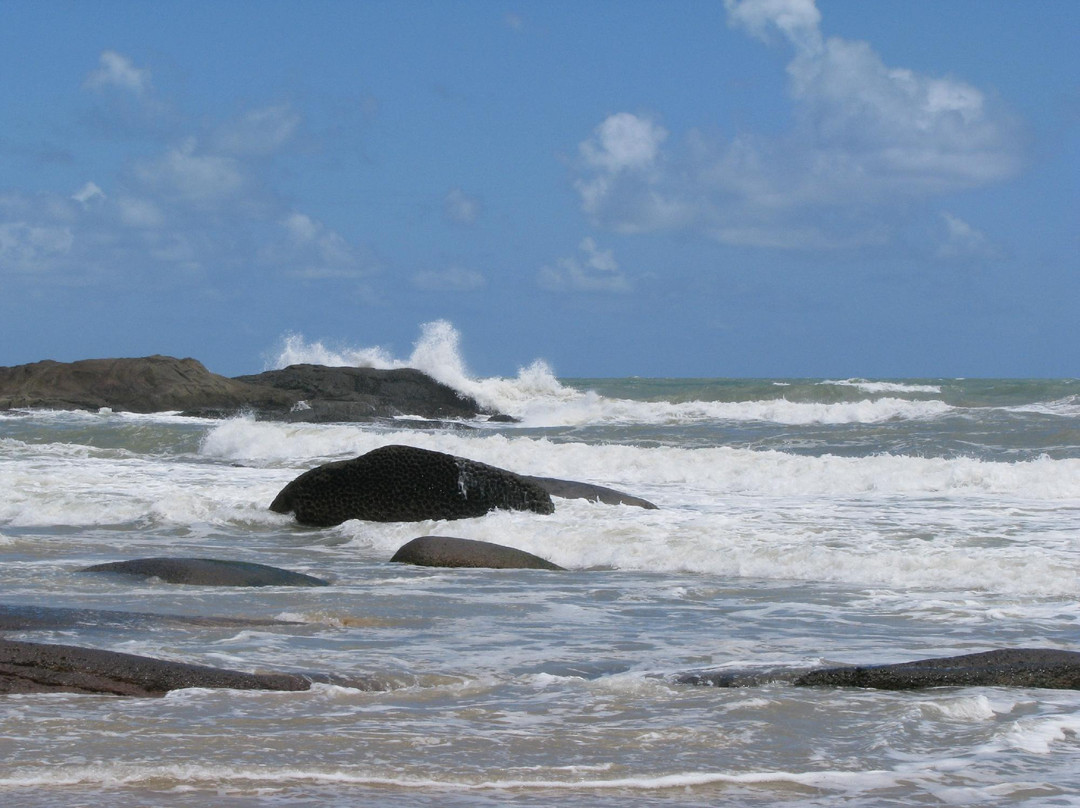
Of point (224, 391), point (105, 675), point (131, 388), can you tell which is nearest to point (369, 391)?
point (224, 391)

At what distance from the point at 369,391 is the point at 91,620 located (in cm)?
2438

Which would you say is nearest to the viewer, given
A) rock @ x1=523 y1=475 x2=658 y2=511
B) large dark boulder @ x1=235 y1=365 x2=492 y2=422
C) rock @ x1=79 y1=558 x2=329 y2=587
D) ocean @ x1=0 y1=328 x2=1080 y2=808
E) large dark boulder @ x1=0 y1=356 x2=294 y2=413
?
ocean @ x1=0 y1=328 x2=1080 y2=808

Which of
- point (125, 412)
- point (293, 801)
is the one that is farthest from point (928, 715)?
point (125, 412)

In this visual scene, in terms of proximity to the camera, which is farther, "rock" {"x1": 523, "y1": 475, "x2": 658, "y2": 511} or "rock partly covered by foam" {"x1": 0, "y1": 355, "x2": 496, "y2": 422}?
"rock partly covered by foam" {"x1": 0, "y1": 355, "x2": 496, "y2": 422}

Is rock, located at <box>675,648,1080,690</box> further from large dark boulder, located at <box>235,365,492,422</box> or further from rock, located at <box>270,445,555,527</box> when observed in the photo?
large dark boulder, located at <box>235,365,492,422</box>

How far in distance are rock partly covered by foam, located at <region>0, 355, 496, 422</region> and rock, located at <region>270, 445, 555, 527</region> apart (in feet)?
54.2

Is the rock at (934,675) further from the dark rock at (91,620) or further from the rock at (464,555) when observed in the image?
the rock at (464,555)

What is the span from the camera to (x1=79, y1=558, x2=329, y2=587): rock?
23.9 feet

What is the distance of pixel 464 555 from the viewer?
27.2 ft

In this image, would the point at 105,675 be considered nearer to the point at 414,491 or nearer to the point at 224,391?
the point at 414,491

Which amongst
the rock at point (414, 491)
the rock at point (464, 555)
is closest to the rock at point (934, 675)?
the rock at point (464, 555)

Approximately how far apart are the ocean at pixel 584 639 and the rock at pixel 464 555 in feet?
0.60

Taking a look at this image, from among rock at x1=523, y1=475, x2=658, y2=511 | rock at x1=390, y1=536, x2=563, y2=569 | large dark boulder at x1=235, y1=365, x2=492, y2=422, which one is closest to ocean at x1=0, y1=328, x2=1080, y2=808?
rock at x1=390, y1=536, x2=563, y2=569

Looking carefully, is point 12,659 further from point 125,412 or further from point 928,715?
point 125,412
